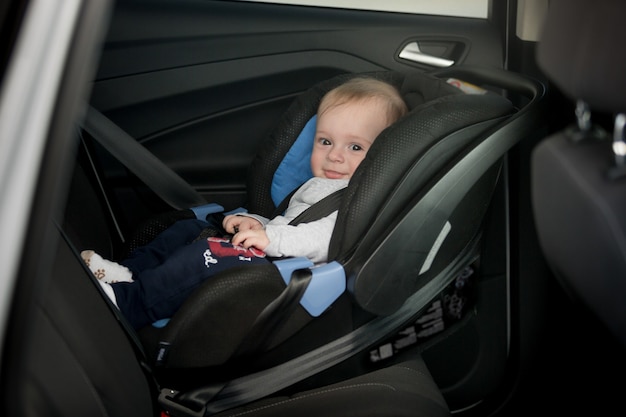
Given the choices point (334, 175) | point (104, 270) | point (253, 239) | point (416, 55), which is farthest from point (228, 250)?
point (416, 55)

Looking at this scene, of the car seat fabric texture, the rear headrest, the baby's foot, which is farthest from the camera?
the baby's foot

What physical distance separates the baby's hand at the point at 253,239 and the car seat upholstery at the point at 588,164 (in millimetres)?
595

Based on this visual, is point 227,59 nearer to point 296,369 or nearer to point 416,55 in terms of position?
point 416,55

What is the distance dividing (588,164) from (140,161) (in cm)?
110

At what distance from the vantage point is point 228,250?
4.83 feet

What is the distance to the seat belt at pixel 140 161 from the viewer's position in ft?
5.48

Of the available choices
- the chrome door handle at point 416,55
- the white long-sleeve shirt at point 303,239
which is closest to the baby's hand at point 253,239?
the white long-sleeve shirt at point 303,239

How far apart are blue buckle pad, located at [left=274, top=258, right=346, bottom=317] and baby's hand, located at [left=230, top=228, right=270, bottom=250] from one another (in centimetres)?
13

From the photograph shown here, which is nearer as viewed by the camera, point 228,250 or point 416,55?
point 228,250

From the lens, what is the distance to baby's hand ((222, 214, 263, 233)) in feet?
5.43

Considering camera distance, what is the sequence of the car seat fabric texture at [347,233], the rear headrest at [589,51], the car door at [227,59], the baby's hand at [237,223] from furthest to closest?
1. the car door at [227,59]
2. the baby's hand at [237,223]
3. the car seat fabric texture at [347,233]
4. the rear headrest at [589,51]

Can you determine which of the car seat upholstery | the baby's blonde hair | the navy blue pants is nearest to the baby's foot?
the navy blue pants

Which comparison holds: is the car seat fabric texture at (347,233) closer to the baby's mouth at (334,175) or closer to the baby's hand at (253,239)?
the baby's hand at (253,239)

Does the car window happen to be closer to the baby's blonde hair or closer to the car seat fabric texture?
the baby's blonde hair
